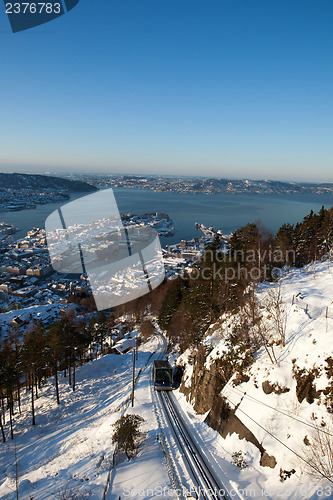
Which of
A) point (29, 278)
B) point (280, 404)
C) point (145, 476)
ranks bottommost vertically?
point (29, 278)

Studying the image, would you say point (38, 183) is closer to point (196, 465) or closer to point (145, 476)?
point (145, 476)

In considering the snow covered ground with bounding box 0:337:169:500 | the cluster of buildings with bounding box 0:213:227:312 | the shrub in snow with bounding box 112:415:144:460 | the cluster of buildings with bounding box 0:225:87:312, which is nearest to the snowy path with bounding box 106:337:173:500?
the snow covered ground with bounding box 0:337:169:500

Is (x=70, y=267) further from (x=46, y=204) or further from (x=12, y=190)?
(x=12, y=190)

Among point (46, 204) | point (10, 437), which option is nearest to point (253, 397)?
point (10, 437)

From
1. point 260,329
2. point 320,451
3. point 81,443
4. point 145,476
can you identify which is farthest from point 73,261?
point 320,451

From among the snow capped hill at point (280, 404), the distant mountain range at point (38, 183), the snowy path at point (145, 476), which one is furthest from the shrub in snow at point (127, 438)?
the distant mountain range at point (38, 183)
